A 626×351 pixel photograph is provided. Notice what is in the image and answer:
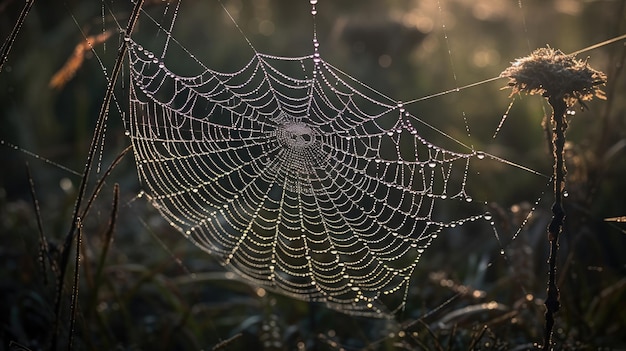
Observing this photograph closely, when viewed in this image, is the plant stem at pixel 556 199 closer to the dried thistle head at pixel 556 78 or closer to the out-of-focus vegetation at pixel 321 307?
the dried thistle head at pixel 556 78

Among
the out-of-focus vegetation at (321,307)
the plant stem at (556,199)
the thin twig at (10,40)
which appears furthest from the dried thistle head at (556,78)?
the thin twig at (10,40)

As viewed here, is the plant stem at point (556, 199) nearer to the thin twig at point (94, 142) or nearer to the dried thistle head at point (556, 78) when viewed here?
the dried thistle head at point (556, 78)

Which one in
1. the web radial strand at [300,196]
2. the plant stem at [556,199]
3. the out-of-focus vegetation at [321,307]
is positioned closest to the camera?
the plant stem at [556,199]

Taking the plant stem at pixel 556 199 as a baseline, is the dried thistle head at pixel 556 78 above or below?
above

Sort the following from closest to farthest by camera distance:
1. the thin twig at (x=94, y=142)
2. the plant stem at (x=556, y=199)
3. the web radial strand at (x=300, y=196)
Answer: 1. the plant stem at (x=556, y=199)
2. the thin twig at (x=94, y=142)
3. the web radial strand at (x=300, y=196)

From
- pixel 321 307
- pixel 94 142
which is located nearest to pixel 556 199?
pixel 94 142

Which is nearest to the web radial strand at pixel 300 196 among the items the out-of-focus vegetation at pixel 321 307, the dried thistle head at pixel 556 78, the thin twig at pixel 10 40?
the out-of-focus vegetation at pixel 321 307

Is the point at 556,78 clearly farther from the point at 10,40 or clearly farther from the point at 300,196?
the point at 300,196

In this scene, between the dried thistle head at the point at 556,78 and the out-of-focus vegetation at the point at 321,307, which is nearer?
the dried thistle head at the point at 556,78
